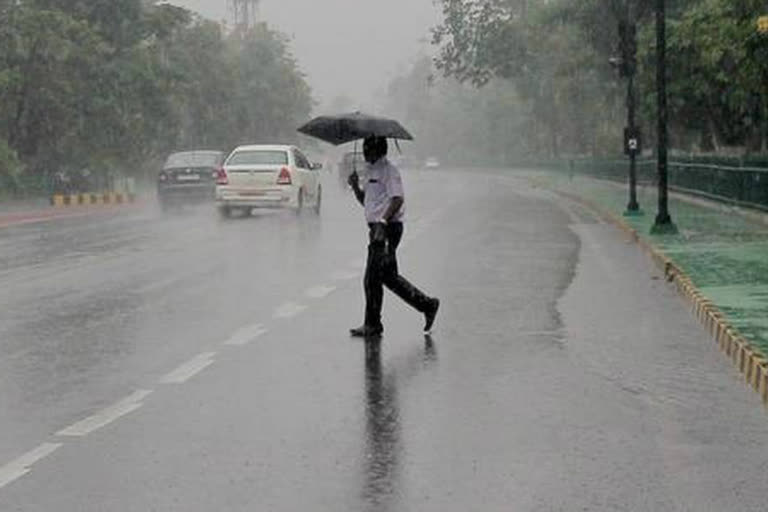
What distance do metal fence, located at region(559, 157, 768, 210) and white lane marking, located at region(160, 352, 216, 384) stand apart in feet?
58.7

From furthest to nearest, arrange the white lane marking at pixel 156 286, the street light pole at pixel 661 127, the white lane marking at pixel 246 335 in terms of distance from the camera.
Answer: the street light pole at pixel 661 127 → the white lane marking at pixel 156 286 → the white lane marking at pixel 246 335

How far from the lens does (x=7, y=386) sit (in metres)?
9.11

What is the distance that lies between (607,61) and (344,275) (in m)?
31.2

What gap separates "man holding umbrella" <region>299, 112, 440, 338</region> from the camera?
38.0 feet

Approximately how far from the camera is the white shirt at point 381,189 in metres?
11.6

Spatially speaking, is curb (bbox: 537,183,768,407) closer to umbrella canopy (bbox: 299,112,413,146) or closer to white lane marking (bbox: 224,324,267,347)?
umbrella canopy (bbox: 299,112,413,146)

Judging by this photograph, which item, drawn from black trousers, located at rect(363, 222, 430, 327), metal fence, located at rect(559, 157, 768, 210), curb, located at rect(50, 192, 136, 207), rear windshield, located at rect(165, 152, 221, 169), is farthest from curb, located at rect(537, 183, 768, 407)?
curb, located at rect(50, 192, 136, 207)

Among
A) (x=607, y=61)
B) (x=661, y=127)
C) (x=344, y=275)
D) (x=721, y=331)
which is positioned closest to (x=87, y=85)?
(x=607, y=61)

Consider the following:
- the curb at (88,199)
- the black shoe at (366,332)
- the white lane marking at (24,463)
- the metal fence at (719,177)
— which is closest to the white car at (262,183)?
the metal fence at (719,177)

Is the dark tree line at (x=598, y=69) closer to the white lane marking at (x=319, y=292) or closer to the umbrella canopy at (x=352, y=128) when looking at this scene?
the white lane marking at (x=319, y=292)

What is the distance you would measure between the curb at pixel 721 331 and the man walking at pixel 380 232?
2435 mm

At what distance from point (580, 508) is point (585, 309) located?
7681mm

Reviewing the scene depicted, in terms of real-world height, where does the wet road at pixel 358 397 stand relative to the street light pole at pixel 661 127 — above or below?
below

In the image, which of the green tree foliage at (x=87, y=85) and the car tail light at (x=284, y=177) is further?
the green tree foliage at (x=87, y=85)
